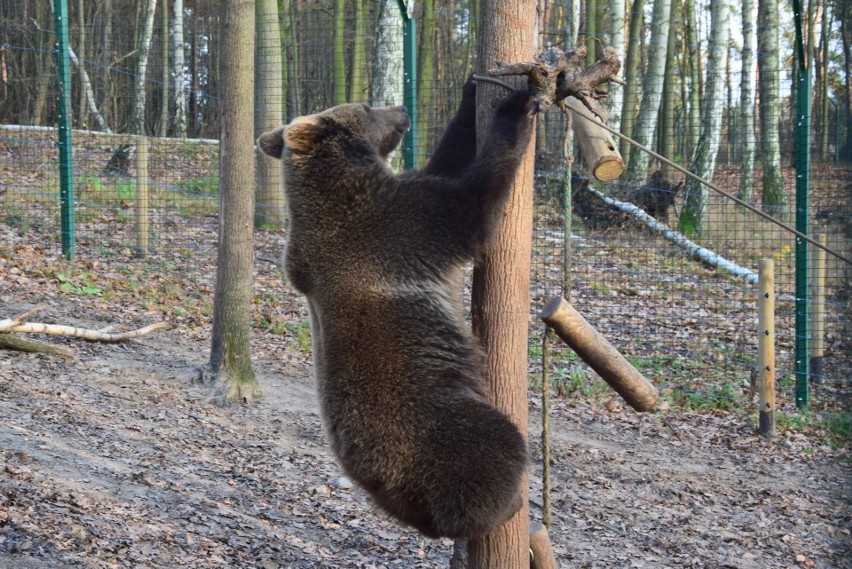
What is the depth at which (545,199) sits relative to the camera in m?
13.2

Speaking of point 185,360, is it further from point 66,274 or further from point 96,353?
point 66,274

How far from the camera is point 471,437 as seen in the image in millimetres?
3539

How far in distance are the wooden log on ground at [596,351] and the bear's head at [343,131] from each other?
1406mm

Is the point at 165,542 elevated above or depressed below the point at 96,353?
below

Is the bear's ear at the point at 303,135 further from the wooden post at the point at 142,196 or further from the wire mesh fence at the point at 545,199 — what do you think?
the wooden post at the point at 142,196

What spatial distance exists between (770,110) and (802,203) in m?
3.37

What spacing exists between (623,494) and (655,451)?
1103 millimetres

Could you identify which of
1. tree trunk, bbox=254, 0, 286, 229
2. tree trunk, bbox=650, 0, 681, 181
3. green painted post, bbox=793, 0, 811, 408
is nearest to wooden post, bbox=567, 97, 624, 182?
green painted post, bbox=793, 0, 811, 408

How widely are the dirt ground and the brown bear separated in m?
1.69

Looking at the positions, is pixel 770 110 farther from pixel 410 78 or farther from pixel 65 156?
pixel 65 156

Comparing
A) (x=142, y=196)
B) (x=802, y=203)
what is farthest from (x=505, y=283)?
(x=142, y=196)

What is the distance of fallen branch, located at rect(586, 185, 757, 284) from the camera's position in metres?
10.9

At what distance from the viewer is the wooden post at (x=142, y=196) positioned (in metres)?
11.1

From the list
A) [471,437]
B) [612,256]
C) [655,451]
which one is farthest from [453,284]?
[612,256]
